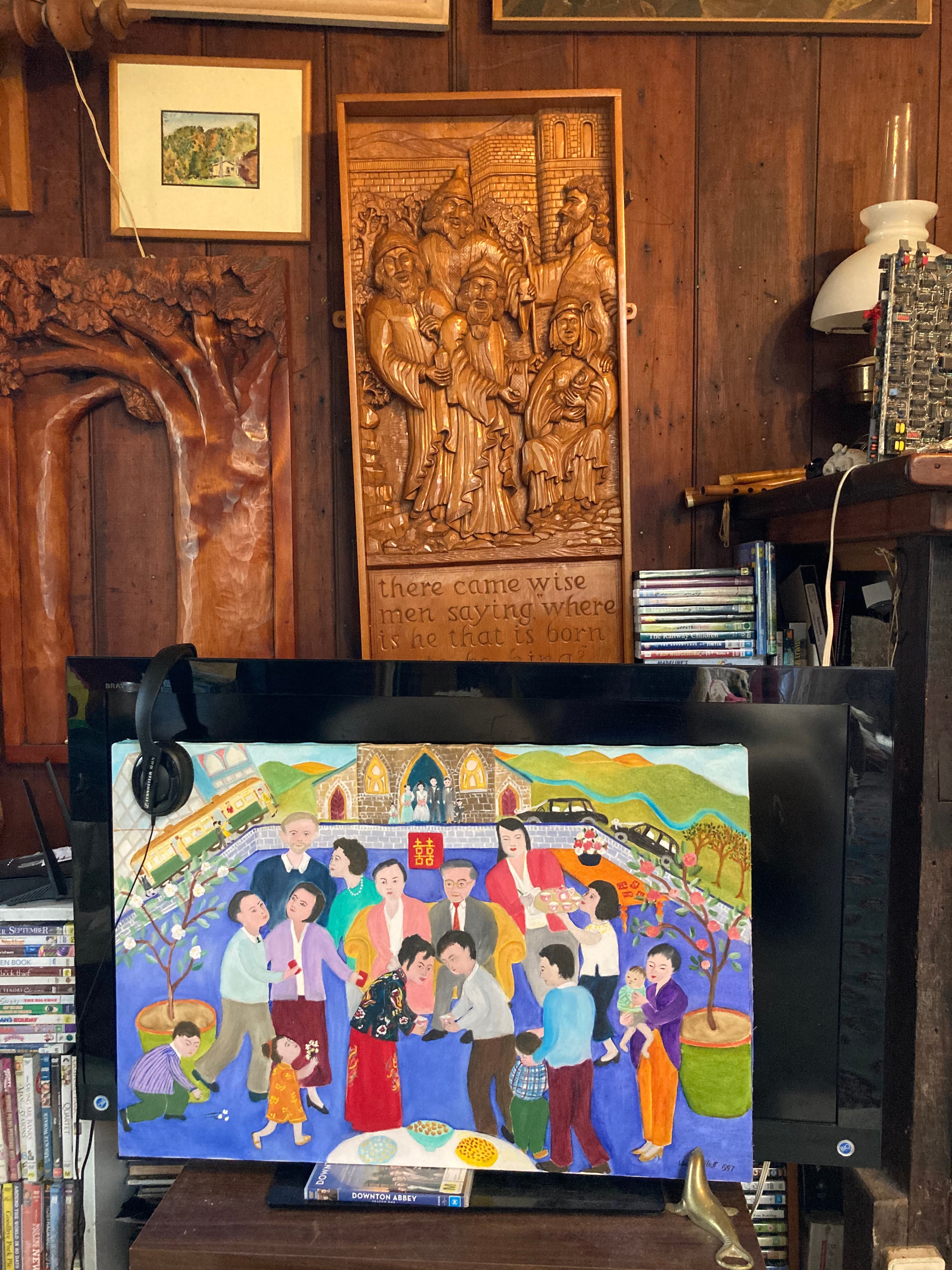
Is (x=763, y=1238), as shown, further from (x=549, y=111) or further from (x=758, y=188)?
(x=549, y=111)

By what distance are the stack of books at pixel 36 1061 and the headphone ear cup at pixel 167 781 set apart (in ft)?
0.98

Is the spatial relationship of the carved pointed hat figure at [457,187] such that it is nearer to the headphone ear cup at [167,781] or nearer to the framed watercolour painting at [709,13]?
the framed watercolour painting at [709,13]

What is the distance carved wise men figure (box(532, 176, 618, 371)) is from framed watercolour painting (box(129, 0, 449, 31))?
0.36 metres

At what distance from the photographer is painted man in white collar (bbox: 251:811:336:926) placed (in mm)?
1048

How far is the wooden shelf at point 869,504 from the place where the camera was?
924 millimetres

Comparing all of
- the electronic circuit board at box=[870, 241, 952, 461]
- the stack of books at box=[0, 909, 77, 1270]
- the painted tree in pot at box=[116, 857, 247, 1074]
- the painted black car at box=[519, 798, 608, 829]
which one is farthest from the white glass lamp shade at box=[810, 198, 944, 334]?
the stack of books at box=[0, 909, 77, 1270]

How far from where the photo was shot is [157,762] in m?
1.04

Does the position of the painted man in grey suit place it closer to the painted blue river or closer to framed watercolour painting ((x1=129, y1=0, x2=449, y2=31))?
the painted blue river

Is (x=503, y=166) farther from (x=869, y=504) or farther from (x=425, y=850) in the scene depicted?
(x=425, y=850)

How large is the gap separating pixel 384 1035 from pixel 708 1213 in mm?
415

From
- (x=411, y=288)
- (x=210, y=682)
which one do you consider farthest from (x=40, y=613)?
(x=411, y=288)

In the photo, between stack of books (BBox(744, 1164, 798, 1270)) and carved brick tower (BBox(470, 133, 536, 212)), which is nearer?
stack of books (BBox(744, 1164, 798, 1270))

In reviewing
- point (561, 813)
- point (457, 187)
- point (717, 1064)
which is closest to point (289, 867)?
point (561, 813)

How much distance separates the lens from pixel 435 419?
143 cm
